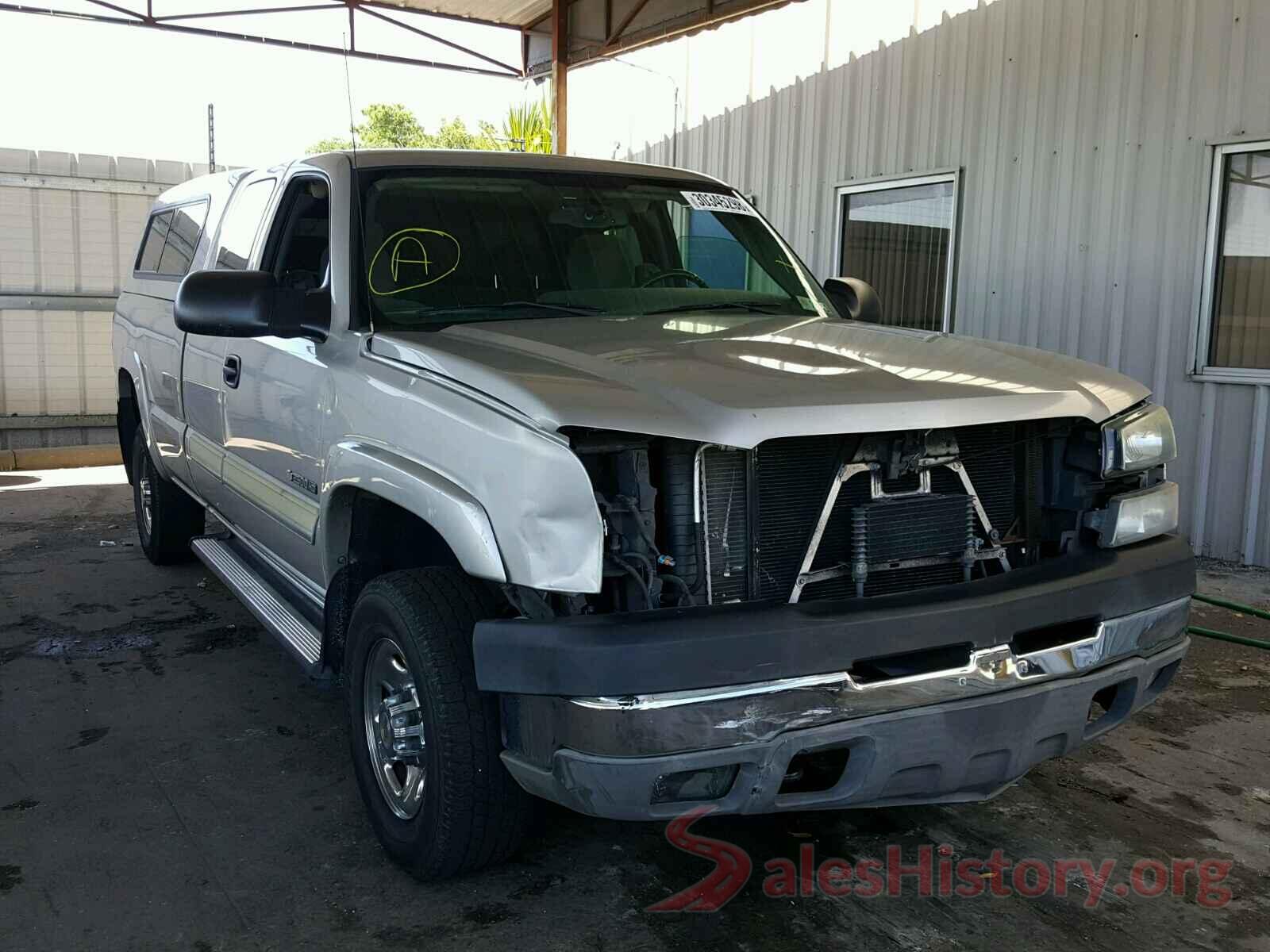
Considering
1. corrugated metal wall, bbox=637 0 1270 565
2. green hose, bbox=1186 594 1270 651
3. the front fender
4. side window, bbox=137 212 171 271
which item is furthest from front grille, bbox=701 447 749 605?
corrugated metal wall, bbox=637 0 1270 565

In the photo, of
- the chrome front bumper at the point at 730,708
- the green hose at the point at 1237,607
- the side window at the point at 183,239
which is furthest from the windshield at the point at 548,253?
the green hose at the point at 1237,607

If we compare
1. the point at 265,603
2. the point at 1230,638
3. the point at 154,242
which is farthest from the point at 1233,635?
the point at 154,242

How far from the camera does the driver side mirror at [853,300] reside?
4258 millimetres

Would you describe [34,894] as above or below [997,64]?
below

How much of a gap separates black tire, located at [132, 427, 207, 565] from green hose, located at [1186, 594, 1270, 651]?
5109mm

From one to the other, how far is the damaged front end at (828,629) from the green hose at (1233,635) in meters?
2.32

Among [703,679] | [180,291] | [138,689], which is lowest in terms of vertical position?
[138,689]

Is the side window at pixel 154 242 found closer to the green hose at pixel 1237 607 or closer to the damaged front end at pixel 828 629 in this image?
the damaged front end at pixel 828 629

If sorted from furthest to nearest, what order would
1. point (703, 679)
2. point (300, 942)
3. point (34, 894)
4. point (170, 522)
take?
point (170, 522) < point (34, 894) < point (300, 942) < point (703, 679)

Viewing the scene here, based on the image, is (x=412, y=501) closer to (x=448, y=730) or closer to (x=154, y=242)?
(x=448, y=730)

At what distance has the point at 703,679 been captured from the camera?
2.29 meters

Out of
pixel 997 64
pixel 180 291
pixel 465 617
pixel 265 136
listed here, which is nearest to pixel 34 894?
pixel 465 617

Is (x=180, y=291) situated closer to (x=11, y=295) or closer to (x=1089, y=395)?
(x=1089, y=395)

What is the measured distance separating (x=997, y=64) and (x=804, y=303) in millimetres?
4447
